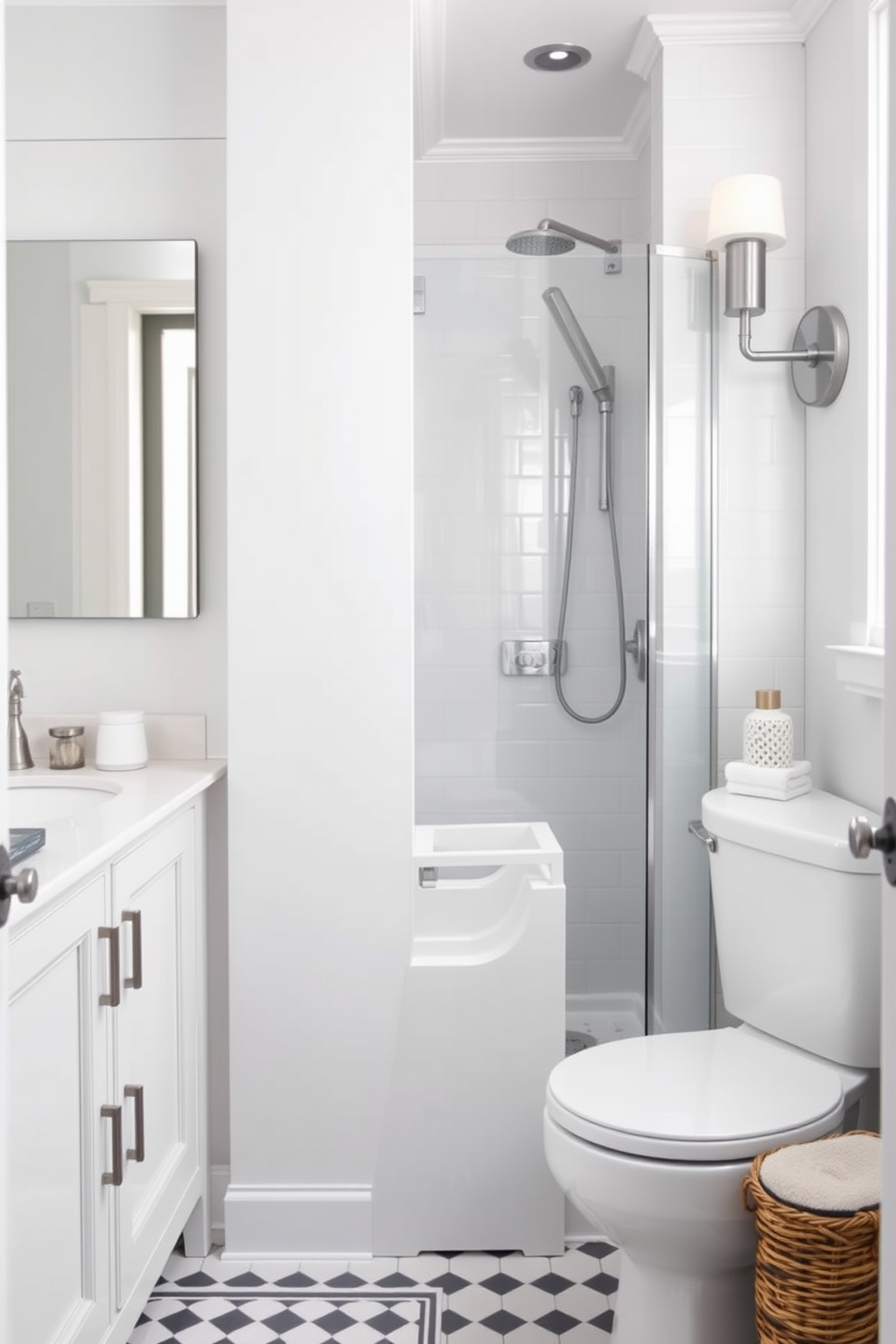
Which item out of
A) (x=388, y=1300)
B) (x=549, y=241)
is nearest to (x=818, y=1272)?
(x=388, y=1300)

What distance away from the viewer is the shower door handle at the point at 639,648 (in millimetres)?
2441

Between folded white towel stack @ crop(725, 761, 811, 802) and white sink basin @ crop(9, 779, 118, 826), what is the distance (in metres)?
1.18

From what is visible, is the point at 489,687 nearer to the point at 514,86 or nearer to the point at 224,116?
the point at 224,116

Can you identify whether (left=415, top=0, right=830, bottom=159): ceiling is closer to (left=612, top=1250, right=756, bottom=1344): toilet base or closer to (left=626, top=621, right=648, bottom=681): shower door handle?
(left=626, top=621, right=648, bottom=681): shower door handle

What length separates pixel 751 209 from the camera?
2299 mm

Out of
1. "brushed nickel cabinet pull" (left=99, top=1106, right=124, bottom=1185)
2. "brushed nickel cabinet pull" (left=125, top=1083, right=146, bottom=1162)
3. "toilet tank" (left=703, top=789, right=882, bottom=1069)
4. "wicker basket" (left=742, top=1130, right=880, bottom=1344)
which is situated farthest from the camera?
"toilet tank" (left=703, top=789, right=882, bottom=1069)

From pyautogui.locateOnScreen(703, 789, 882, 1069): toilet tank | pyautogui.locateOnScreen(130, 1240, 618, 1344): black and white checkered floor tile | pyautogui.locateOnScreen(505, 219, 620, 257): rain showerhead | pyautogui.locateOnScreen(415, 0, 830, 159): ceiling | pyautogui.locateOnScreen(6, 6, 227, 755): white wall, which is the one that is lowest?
pyautogui.locateOnScreen(130, 1240, 618, 1344): black and white checkered floor tile

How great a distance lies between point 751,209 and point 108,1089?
1987mm

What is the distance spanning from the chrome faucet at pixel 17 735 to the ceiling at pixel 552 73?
1616 millimetres

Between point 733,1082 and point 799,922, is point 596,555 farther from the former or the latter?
point 733,1082

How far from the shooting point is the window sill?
6.59ft

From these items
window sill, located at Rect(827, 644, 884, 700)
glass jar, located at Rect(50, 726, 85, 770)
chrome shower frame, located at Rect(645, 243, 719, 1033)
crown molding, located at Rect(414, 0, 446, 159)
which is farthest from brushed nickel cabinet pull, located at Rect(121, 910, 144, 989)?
crown molding, located at Rect(414, 0, 446, 159)

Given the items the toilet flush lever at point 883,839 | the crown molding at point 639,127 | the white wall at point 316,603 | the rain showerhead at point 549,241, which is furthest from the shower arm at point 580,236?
the toilet flush lever at point 883,839

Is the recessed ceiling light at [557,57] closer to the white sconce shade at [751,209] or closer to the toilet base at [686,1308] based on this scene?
the white sconce shade at [751,209]
